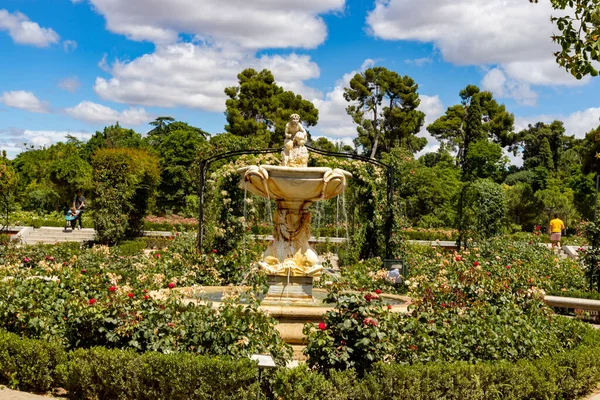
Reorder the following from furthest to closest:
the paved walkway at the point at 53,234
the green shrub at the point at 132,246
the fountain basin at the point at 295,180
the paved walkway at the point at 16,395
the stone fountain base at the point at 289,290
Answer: the paved walkway at the point at 53,234, the green shrub at the point at 132,246, the stone fountain base at the point at 289,290, the fountain basin at the point at 295,180, the paved walkway at the point at 16,395

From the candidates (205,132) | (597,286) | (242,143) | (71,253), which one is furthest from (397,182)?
(205,132)

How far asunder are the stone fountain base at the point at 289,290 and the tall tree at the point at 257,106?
36.0 meters

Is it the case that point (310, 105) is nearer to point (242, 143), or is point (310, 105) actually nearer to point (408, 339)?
point (242, 143)

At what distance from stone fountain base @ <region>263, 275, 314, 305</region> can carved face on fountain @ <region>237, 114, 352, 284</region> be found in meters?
0.07

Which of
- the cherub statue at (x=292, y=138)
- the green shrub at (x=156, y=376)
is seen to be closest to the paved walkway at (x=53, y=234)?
the cherub statue at (x=292, y=138)

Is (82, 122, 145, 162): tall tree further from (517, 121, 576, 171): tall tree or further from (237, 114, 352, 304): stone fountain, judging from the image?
(237, 114, 352, 304): stone fountain

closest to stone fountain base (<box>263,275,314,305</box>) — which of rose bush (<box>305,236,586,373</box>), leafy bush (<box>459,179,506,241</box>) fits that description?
rose bush (<box>305,236,586,373</box>)

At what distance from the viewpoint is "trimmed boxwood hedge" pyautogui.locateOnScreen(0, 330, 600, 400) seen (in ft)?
17.5

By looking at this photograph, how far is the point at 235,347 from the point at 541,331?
323 cm

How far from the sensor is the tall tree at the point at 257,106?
45781 millimetres

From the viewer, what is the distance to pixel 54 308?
703 cm

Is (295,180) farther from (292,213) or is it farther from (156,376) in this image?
(156,376)

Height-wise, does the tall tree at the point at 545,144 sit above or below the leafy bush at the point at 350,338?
above

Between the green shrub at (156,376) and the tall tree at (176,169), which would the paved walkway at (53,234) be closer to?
the tall tree at (176,169)
